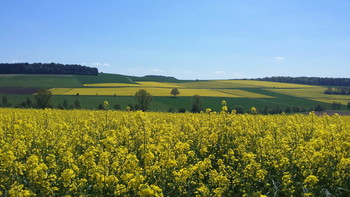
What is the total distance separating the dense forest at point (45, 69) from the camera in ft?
414

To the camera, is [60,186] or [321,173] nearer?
[60,186]

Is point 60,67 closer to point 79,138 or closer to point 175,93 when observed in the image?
point 175,93

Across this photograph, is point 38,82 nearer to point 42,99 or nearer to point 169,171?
point 42,99

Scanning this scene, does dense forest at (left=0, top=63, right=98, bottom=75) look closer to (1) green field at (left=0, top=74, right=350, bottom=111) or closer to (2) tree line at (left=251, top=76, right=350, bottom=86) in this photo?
(1) green field at (left=0, top=74, right=350, bottom=111)

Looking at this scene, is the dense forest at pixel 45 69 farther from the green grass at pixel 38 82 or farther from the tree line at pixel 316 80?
the tree line at pixel 316 80

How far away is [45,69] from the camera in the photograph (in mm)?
130500

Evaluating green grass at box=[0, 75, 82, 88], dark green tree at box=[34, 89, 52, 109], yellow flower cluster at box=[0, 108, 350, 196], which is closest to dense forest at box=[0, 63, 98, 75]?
green grass at box=[0, 75, 82, 88]

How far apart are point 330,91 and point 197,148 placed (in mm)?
117185

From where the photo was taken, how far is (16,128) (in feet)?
30.5

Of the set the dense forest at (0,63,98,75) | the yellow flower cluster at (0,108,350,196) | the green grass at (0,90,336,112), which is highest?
the dense forest at (0,63,98,75)

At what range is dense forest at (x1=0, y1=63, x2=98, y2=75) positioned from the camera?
414 feet

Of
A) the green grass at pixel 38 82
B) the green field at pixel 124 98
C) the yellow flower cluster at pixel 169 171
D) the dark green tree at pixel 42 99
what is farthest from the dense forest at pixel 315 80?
the yellow flower cluster at pixel 169 171

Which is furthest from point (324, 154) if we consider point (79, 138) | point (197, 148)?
point (79, 138)

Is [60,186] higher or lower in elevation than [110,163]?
lower
